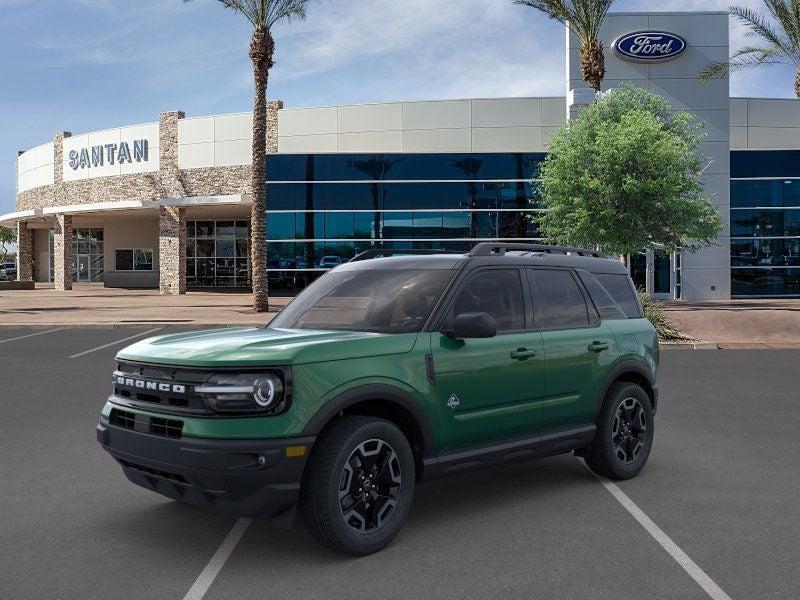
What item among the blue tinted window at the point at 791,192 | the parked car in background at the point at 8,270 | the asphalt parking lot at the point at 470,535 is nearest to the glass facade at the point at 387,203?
the blue tinted window at the point at 791,192

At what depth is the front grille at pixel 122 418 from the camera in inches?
183

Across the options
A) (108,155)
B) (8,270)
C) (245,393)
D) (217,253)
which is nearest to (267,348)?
(245,393)

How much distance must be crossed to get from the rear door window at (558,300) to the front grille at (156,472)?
2787 millimetres

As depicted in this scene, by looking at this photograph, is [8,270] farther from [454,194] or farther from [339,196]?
[454,194]

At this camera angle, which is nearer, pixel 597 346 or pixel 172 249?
pixel 597 346

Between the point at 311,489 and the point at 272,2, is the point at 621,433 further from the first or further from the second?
the point at 272,2

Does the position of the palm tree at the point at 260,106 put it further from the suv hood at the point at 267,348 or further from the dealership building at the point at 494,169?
the suv hood at the point at 267,348

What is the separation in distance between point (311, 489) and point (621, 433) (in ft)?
10.1

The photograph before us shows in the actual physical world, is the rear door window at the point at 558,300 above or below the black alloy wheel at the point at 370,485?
above

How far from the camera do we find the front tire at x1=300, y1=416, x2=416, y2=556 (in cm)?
431

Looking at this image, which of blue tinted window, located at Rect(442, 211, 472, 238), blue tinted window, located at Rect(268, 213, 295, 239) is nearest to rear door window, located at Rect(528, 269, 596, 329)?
blue tinted window, located at Rect(442, 211, 472, 238)

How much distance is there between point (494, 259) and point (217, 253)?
47.9 m

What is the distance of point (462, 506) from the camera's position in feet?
18.3

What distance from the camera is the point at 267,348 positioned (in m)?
4.38
